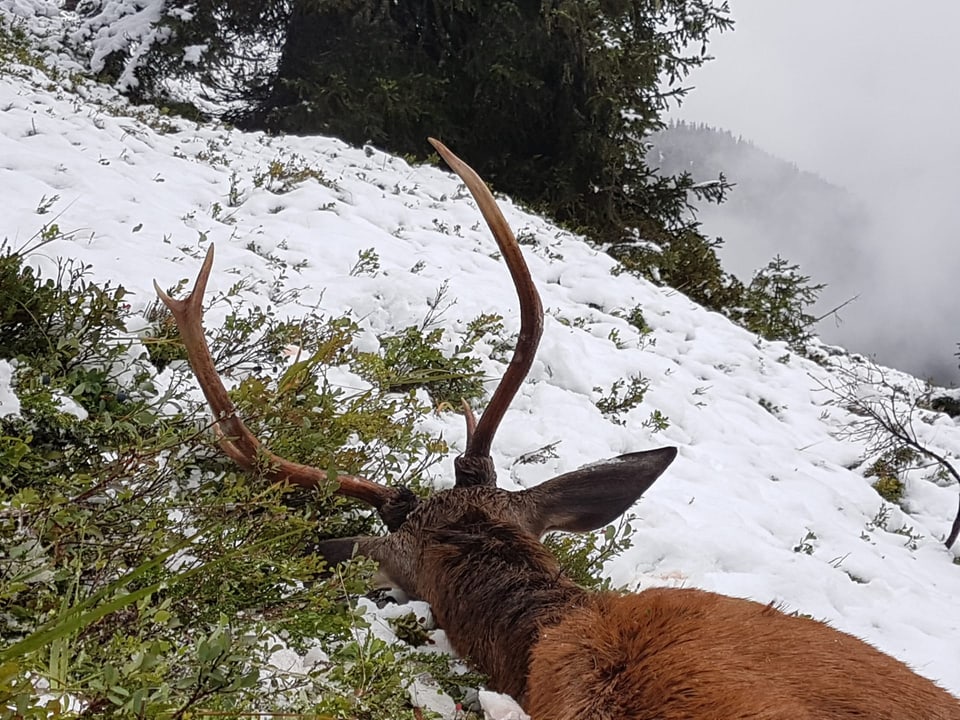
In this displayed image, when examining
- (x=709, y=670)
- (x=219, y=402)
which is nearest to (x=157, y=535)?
(x=219, y=402)

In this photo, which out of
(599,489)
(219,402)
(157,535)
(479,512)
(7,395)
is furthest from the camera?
(599,489)

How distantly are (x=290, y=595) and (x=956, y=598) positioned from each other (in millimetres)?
4547

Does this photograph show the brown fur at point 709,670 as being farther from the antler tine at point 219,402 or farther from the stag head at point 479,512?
the antler tine at point 219,402

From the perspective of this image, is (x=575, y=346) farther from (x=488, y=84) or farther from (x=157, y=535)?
(x=488, y=84)

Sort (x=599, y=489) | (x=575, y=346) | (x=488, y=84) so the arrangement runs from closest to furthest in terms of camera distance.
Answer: (x=599, y=489)
(x=575, y=346)
(x=488, y=84)

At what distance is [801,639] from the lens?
1.89 meters

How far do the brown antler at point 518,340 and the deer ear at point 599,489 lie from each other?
0.88 ft

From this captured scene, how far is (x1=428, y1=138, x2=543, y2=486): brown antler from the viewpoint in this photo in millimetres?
2713

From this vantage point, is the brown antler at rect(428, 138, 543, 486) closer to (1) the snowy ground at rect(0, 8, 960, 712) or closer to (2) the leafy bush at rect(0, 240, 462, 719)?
(2) the leafy bush at rect(0, 240, 462, 719)

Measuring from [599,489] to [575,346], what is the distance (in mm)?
2887

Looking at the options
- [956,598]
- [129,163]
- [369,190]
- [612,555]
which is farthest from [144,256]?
[956,598]

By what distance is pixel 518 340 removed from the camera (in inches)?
117

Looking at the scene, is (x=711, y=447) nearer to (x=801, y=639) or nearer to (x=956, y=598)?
(x=956, y=598)

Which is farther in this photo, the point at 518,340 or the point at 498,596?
the point at 518,340
